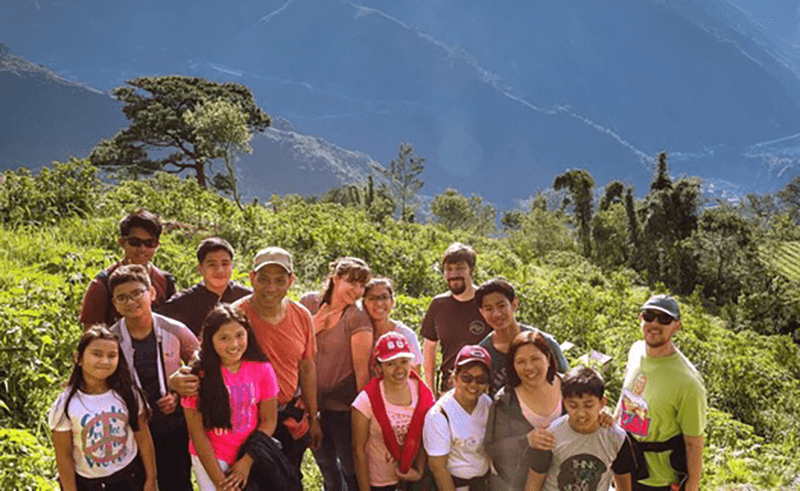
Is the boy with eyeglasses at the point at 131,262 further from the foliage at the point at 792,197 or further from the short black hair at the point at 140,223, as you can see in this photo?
the foliage at the point at 792,197

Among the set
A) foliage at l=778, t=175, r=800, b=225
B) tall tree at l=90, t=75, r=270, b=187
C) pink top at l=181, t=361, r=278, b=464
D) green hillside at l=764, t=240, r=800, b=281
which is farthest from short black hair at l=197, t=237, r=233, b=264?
foliage at l=778, t=175, r=800, b=225

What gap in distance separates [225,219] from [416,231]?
21.2 ft

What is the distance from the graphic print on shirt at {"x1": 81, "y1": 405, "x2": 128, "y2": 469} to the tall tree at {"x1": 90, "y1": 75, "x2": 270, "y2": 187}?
24.4 m

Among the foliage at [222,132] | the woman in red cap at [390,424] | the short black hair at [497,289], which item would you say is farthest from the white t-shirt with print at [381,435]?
the foliage at [222,132]

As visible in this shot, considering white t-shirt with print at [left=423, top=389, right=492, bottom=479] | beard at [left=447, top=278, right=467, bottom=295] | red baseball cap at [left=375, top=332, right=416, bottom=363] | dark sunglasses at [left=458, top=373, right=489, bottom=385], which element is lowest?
white t-shirt with print at [left=423, top=389, right=492, bottom=479]

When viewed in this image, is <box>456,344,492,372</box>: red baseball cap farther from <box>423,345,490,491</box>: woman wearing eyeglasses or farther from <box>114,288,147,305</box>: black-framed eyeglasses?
<box>114,288,147,305</box>: black-framed eyeglasses

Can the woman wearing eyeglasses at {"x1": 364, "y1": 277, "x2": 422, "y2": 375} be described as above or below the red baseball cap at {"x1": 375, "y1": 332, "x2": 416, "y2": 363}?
above

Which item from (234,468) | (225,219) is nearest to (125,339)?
(234,468)

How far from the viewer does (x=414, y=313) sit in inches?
305

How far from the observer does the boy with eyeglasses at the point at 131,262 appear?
118 inches

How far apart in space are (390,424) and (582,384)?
3.08 feet

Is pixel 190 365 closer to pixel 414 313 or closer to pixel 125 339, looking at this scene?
pixel 125 339

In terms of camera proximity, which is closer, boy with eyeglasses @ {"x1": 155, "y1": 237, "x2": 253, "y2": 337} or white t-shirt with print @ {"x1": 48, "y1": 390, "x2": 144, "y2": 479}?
white t-shirt with print @ {"x1": 48, "y1": 390, "x2": 144, "y2": 479}

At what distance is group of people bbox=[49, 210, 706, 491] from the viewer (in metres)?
2.65
